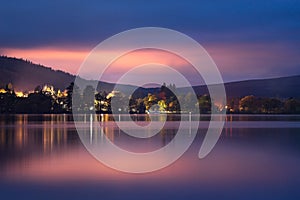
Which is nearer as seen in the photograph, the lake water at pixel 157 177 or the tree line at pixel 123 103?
the lake water at pixel 157 177

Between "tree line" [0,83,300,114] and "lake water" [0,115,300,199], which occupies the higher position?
"tree line" [0,83,300,114]

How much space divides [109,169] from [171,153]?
461 cm

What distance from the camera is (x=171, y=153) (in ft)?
55.5

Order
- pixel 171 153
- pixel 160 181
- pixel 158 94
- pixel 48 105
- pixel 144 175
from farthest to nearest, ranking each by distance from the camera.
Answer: pixel 158 94, pixel 48 105, pixel 171 153, pixel 144 175, pixel 160 181

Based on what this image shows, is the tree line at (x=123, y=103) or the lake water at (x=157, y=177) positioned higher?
the tree line at (x=123, y=103)

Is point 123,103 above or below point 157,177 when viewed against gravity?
above

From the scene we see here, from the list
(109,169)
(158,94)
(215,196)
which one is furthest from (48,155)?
(158,94)

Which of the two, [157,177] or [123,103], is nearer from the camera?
[157,177]

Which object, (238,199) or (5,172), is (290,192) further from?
(5,172)

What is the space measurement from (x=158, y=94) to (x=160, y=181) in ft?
484

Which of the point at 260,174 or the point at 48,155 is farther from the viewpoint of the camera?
the point at 48,155

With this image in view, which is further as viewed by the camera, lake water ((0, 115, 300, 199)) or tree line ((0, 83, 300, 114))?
tree line ((0, 83, 300, 114))

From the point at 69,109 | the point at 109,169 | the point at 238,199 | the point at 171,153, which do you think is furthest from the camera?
the point at 69,109

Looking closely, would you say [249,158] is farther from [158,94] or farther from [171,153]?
[158,94]
